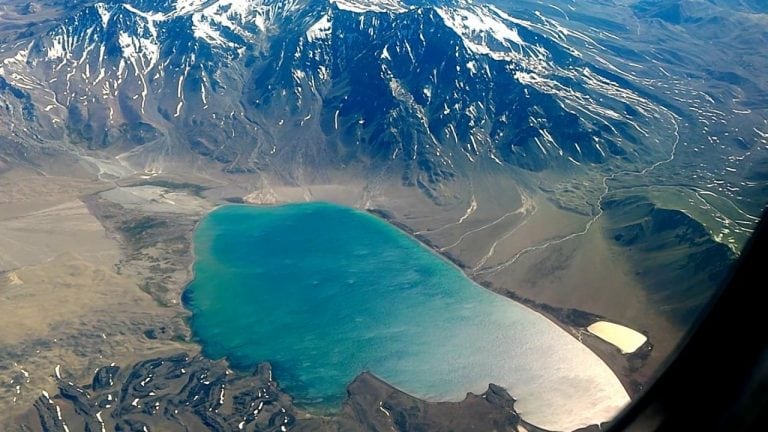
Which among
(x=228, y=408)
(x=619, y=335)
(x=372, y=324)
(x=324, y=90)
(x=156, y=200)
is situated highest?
(x=324, y=90)

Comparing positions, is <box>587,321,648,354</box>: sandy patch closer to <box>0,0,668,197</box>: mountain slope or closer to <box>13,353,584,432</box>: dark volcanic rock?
<box>13,353,584,432</box>: dark volcanic rock

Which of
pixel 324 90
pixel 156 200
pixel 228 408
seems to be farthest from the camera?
pixel 324 90

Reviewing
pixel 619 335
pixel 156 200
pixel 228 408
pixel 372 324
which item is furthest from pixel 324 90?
pixel 228 408

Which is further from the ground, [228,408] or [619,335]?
[619,335]

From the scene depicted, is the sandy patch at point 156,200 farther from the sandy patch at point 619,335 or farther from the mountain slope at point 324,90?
the sandy patch at point 619,335

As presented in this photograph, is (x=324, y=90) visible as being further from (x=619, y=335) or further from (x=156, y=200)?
(x=619, y=335)

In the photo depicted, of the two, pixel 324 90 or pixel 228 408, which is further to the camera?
pixel 324 90

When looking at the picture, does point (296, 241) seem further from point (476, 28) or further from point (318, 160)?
point (476, 28)

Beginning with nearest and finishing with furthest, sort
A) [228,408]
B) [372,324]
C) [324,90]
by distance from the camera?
[228,408], [372,324], [324,90]

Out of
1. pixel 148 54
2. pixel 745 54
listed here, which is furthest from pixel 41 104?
pixel 745 54

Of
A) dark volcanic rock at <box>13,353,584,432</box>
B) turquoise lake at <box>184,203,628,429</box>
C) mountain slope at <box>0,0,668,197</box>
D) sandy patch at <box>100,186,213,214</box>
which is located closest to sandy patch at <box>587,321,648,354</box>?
turquoise lake at <box>184,203,628,429</box>

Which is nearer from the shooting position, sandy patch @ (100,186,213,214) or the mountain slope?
sandy patch @ (100,186,213,214)
